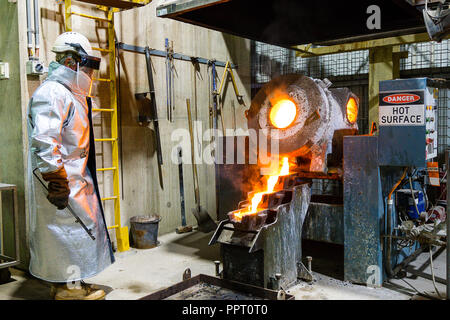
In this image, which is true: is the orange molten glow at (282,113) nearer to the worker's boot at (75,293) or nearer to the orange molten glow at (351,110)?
the orange molten glow at (351,110)

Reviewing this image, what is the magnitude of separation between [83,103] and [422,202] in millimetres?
3439

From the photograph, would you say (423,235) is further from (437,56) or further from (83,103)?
(437,56)

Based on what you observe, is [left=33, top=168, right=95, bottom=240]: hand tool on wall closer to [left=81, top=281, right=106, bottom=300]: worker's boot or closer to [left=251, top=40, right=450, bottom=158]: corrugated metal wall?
[left=81, top=281, right=106, bottom=300]: worker's boot

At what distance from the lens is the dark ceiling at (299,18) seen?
14.9 ft

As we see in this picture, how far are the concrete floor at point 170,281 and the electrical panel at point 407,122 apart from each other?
1169 mm

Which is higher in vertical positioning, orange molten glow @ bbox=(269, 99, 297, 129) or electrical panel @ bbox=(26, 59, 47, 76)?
electrical panel @ bbox=(26, 59, 47, 76)

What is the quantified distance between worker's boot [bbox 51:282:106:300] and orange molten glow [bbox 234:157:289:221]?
139 centimetres

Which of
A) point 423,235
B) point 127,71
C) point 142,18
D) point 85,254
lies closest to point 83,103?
point 85,254

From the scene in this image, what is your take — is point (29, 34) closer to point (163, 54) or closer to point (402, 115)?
point (163, 54)

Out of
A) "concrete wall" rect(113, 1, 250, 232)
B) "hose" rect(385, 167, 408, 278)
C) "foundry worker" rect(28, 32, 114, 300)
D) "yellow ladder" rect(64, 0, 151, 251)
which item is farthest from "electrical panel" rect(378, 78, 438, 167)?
"concrete wall" rect(113, 1, 250, 232)

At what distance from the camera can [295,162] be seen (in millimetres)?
4285

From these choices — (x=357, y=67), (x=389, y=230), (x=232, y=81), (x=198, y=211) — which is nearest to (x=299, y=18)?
(x=232, y=81)

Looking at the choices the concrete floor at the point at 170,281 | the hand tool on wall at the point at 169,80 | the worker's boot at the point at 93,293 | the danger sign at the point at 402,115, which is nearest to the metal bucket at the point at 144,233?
the concrete floor at the point at 170,281

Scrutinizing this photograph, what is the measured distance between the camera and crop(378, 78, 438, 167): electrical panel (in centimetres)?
349
